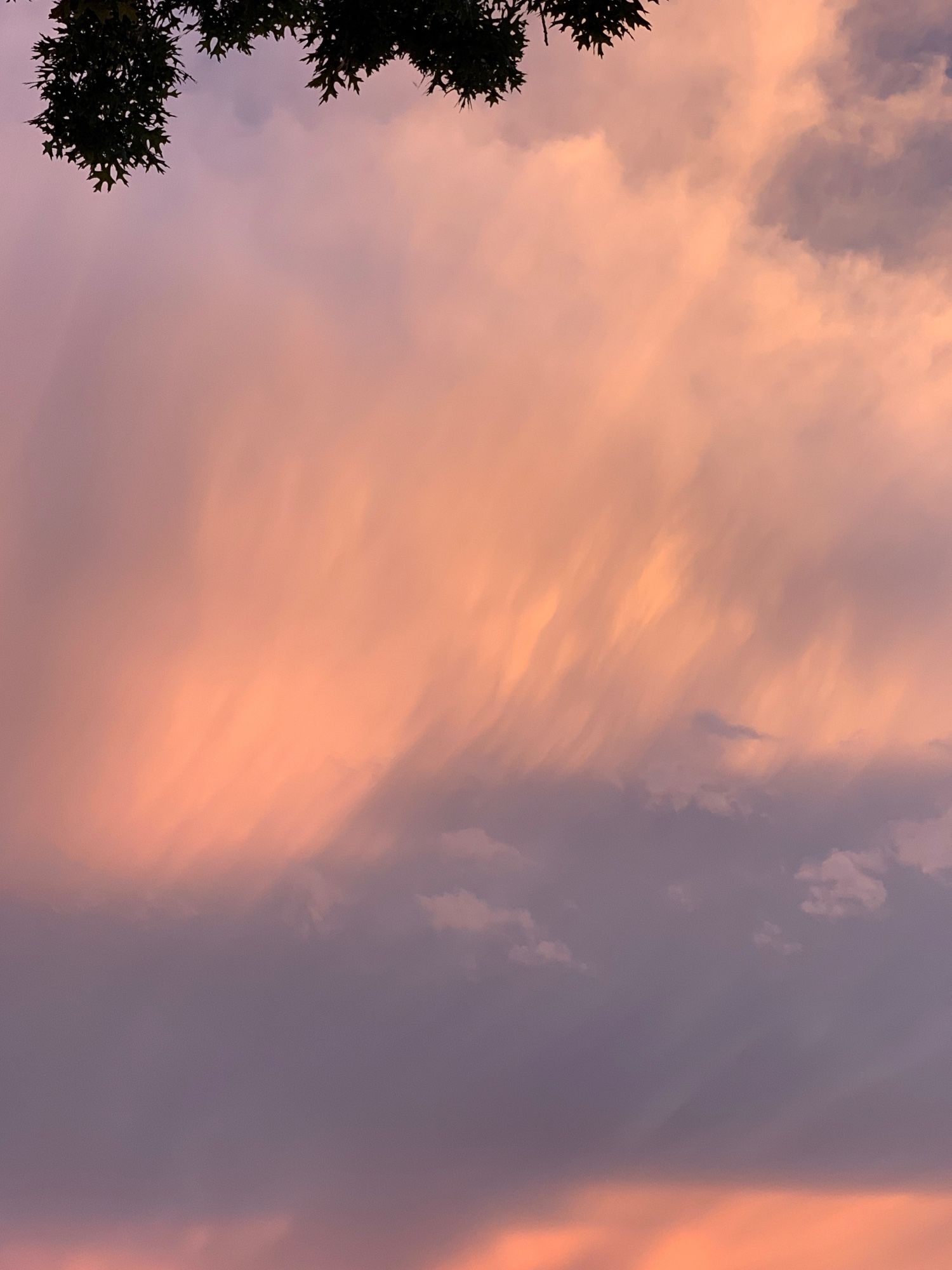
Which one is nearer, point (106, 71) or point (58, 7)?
point (58, 7)

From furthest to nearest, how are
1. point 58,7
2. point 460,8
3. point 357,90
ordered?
point 357,90 → point 460,8 → point 58,7

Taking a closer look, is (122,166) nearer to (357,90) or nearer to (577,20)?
(357,90)

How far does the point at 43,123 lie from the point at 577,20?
30.8 ft

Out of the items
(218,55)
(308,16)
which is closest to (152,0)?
(218,55)

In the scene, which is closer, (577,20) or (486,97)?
(577,20)

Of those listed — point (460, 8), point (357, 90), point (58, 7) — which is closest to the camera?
point (58, 7)

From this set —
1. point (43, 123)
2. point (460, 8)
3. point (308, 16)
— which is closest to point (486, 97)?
point (460, 8)

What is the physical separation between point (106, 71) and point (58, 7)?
6043mm

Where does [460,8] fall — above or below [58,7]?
above

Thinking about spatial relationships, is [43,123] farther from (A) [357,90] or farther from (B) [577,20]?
(B) [577,20]

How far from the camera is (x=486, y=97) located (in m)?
21.4

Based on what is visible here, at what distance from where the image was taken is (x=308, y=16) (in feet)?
66.9

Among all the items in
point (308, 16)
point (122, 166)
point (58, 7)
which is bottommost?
point (58, 7)

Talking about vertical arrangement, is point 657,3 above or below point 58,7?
above
